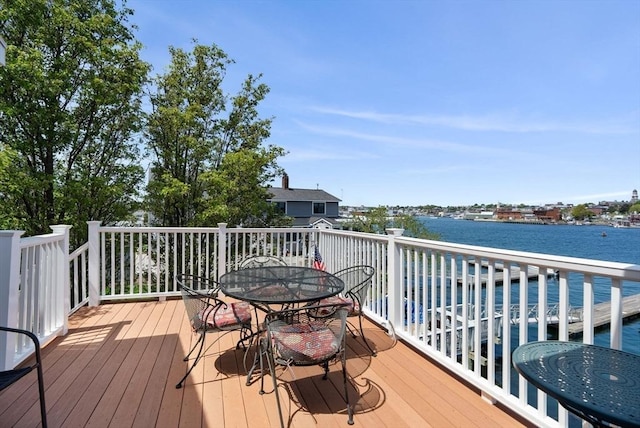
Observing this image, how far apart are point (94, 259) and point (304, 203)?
1941 centimetres

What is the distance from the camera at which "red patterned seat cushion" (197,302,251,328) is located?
2.59 metres

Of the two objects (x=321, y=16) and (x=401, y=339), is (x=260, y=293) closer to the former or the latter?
(x=401, y=339)

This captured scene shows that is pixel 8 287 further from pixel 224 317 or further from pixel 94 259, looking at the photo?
pixel 94 259

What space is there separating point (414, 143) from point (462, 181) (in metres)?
13.7

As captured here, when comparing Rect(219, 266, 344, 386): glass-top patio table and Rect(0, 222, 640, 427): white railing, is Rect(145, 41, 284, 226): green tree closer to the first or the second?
Rect(0, 222, 640, 427): white railing

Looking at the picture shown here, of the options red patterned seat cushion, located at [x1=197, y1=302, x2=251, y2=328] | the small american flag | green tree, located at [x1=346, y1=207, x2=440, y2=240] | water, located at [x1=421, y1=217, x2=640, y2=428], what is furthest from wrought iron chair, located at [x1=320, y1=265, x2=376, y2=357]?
green tree, located at [x1=346, y1=207, x2=440, y2=240]

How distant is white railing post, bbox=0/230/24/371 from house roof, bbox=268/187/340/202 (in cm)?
1972

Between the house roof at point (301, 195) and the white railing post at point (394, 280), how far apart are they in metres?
19.1

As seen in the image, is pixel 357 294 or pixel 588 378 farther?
pixel 357 294

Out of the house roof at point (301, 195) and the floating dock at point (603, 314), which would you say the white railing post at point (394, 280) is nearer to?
the floating dock at point (603, 314)

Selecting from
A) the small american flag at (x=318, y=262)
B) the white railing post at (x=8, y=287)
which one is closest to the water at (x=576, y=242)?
the small american flag at (x=318, y=262)

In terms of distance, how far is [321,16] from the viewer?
24.5 ft

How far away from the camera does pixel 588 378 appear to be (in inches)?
45.3

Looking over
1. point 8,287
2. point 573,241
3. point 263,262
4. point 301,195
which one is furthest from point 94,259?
point 573,241
